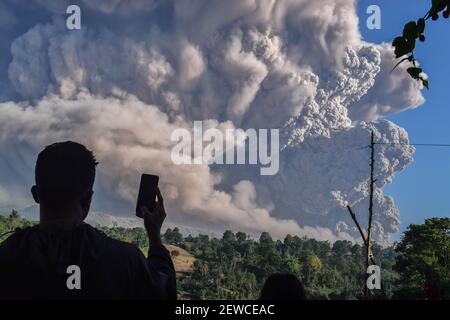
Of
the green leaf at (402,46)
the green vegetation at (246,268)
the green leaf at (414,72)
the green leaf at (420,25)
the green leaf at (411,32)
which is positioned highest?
the green leaf at (420,25)

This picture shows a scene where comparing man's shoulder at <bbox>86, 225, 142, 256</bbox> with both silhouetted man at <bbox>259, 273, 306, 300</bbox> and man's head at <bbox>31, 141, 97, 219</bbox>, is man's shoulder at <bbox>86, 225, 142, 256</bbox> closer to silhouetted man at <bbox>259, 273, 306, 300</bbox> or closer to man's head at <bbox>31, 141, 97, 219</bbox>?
man's head at <bbox>31, 141, 97, 219</bbox>

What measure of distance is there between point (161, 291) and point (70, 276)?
52 centimetres

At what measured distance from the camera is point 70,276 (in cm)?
301

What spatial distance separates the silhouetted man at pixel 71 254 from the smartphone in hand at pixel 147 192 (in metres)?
0.27

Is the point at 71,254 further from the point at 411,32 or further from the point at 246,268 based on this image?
the point at 246,268

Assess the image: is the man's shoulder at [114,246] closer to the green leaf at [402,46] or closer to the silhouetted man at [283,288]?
the silhouetted man at [283,288]

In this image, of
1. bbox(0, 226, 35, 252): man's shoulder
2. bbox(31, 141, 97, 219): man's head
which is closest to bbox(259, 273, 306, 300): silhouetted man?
bbox(31, 141, 97, 219): man's head

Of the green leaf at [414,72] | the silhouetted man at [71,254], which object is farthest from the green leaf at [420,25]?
the silhouetted man at [71,254]

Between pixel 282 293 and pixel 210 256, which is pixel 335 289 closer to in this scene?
pixel 210 256

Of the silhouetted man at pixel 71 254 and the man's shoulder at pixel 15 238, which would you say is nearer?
the silhouetted man at pixel 71 254

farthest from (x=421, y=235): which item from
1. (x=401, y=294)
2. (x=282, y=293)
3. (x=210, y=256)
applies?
(x=210, y=256)

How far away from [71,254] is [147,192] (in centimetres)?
64

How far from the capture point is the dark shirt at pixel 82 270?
2928 millimetres
